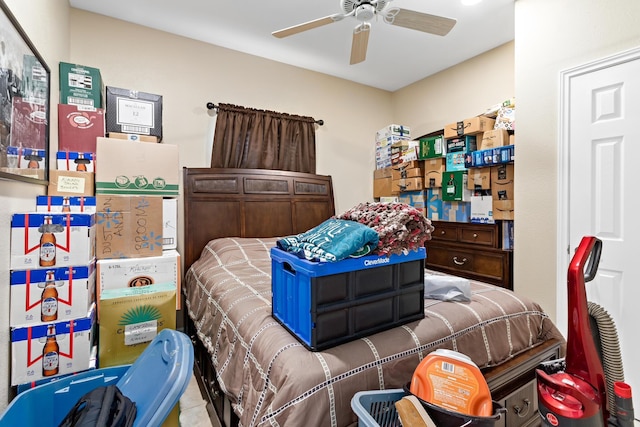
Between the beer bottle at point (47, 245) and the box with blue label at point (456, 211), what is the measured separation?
3164 millimetres

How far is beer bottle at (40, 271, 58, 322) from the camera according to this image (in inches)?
58.4

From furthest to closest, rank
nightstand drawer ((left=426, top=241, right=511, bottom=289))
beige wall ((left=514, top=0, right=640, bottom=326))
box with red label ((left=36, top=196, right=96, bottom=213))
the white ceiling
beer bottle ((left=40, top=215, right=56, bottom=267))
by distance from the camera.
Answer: nightstand drawer ((left=426, top=241, right=511, bottom=289)) < the white ceiling < beige wall ((left=514, top=0, right=640, bottom=326)) < box with red label ((left=36, top=196, right=96, bottom=213)) < beer bottle ((left=40, top=215, right=56, bottom=267))

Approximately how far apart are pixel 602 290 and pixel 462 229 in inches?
46.0

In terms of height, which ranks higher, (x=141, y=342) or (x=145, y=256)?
(x=145, y=256)

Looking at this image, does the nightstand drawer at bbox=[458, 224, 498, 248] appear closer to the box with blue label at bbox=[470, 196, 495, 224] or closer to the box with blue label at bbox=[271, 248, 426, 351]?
the box with blue label at bbox=[470, 196, 495, 224]

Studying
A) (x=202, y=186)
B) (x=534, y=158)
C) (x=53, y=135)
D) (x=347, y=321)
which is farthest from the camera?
(x=202, y=186)

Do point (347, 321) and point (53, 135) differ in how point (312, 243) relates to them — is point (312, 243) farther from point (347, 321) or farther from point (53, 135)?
point (53, 135)

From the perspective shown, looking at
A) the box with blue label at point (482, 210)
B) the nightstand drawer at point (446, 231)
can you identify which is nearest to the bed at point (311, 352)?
the box with blue label at point (482, 210)

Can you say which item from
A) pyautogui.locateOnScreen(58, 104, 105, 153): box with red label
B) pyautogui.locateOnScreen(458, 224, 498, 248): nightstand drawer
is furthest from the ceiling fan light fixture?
pyautogui.locateOnScreen(458, 224, 498, 248): nightstand drawer

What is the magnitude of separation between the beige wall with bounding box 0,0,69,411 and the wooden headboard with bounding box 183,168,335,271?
116 centimetres

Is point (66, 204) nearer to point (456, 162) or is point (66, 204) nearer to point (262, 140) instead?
point (262, 140)

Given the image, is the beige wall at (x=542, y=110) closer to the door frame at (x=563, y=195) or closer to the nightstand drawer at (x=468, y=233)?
the door frame at (x=563, y=195)

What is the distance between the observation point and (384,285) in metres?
1.28

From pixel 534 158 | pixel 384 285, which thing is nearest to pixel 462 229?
pixel 534 158
